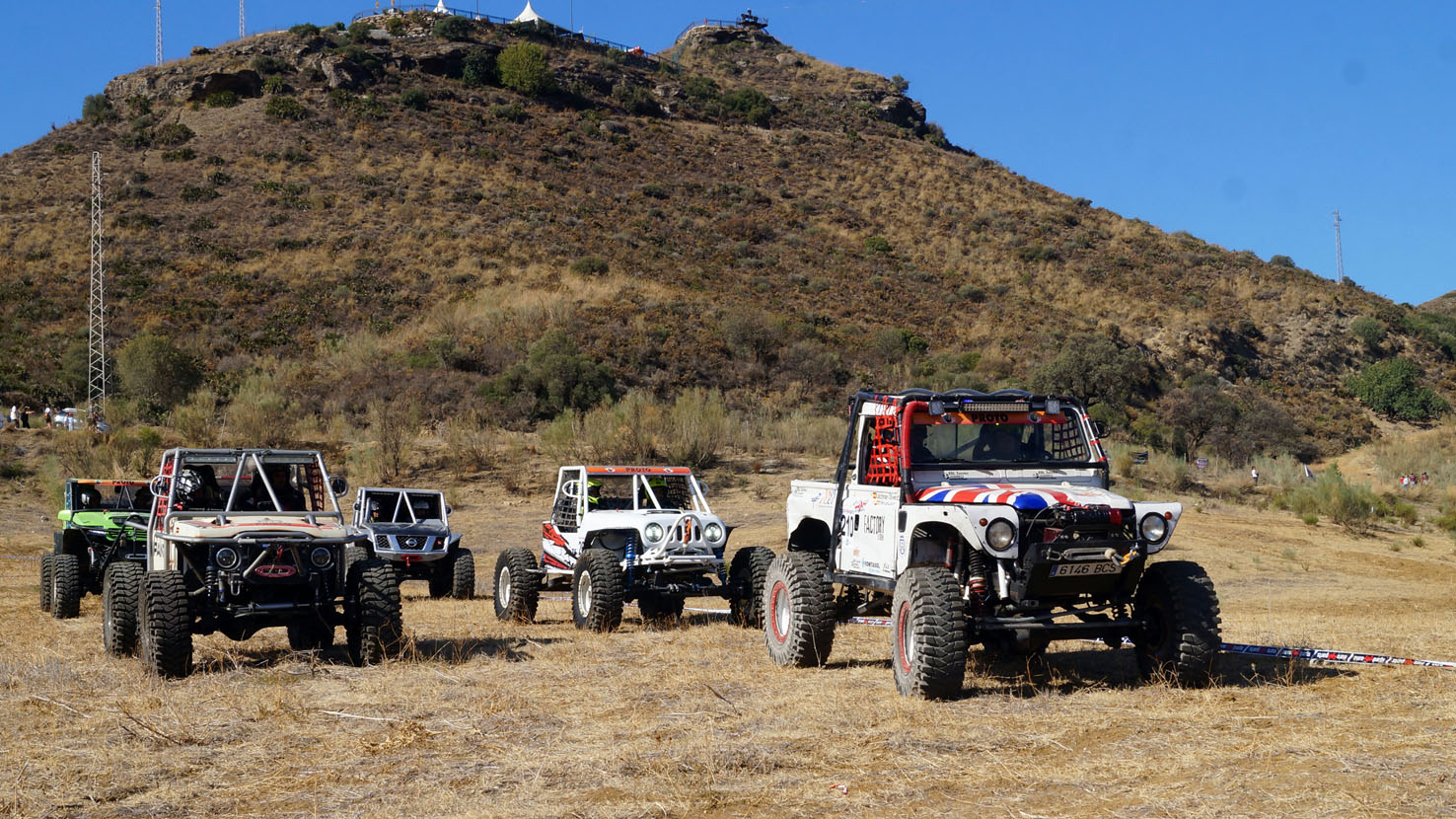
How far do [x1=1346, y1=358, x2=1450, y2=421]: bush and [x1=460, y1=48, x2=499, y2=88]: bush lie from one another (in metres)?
52.7

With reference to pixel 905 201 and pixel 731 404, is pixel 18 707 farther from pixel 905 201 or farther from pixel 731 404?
pixel 905 201

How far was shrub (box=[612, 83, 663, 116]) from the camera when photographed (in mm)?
78438

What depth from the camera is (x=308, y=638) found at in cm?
1202

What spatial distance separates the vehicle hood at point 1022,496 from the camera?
8406mm

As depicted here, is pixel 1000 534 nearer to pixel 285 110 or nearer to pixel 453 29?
pixel 285 110

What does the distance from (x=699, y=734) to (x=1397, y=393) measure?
54.3 metres

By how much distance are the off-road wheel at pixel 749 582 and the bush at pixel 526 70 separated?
66843 millimetres

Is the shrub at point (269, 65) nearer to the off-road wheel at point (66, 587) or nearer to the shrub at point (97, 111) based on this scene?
the shrub at point (97, 111)

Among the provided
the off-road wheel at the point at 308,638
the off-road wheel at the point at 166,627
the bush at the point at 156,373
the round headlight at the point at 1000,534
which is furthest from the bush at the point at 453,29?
the round headlight at the point at 1000,534

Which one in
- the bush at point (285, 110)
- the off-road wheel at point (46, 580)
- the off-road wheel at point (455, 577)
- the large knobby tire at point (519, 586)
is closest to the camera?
the large knobby tire at point (519, 586)

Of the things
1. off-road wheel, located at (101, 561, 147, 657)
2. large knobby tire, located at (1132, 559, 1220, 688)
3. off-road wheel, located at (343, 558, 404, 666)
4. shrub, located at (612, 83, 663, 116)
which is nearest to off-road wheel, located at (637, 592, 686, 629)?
off-road wheel, located at (343, 558, 404, 666)

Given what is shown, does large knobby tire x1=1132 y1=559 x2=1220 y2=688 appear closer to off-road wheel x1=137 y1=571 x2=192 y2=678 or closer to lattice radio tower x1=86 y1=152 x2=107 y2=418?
off-road wheel x1=137 y1=571 x2=192 y2=678

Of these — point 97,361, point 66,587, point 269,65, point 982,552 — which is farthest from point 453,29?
point 982,552

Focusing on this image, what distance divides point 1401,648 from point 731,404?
97.5 feet
